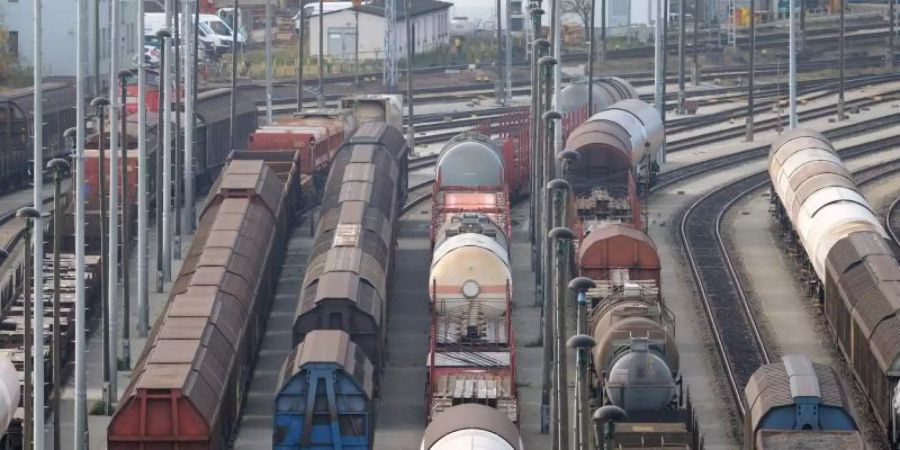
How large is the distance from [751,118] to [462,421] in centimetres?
4977

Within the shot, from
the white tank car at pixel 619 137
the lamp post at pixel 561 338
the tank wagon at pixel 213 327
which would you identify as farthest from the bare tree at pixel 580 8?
the lamp post at pixel 561 338

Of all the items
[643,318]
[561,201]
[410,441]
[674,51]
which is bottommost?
[410,441]

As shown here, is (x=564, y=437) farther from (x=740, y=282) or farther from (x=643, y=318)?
(x=740, y=282)

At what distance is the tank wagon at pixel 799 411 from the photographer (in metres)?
33.2

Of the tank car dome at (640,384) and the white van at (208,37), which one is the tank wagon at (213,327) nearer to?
the tank car dome at (640,384)

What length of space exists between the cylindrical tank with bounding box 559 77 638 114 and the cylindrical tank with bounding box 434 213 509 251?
21.6 metres

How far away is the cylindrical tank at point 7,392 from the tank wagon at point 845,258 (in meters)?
16.5

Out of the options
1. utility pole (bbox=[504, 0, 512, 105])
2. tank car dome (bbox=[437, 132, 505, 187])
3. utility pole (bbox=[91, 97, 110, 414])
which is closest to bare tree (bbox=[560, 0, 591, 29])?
utility pole (bbox=[504, 0, 512, 105])

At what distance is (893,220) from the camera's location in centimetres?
6400

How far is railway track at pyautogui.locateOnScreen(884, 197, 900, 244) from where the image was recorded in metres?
60.7

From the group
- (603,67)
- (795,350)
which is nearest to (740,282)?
(795,350)

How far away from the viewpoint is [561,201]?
3794cm

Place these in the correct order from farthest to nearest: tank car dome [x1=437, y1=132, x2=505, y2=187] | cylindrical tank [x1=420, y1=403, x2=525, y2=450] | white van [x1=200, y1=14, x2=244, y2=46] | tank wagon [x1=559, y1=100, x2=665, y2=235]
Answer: white van [x1=200, y1=14, x2=244, y2=46]
tank car dome [x1=437, y1=132, x2=505, y2=187]
tank wagon [x1=559, y1=100, x2=665, y2=235]
cylindrical tank [x1=420, y1=403, x2=525, y2=450]

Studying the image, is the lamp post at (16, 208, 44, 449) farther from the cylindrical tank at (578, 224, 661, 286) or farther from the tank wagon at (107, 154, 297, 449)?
the cylindrical tank at (578, 224, 661, 286)
